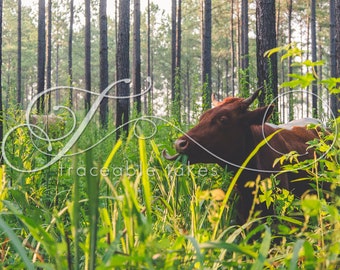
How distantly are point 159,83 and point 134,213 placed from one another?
6831cm

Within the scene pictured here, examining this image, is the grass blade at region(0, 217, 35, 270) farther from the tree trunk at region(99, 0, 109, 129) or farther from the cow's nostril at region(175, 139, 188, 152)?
the tree trunk at region(99, 0, 109, 129)

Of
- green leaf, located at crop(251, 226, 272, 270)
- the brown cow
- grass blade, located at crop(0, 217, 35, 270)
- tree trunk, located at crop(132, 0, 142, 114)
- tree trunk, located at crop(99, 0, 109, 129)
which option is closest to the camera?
green leaf, located at crop(251, 226, 272, 270)

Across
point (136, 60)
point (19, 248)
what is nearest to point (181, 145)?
point (19, 248)

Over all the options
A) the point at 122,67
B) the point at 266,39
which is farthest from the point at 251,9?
the point at 266,39

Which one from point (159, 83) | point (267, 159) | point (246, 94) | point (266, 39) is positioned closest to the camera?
point (267, 159)

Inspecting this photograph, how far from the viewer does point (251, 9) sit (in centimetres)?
3669

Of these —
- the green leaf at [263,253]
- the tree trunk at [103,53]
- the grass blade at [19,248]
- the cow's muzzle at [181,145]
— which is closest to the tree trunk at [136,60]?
the tree trunk at [103,53]

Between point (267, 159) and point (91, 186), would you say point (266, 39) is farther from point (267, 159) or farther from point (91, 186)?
point (91, 186)

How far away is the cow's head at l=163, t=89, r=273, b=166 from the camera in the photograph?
3598 mm

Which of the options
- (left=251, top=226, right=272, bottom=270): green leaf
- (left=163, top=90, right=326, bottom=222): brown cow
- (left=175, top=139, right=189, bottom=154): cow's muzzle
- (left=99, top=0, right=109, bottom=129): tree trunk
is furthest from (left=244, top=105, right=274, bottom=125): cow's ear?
(left=99, top=0, right=109, bottom=129): tree trunk

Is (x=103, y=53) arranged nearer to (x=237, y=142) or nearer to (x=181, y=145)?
(x=237, y=142)

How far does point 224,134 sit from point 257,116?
0.91ft

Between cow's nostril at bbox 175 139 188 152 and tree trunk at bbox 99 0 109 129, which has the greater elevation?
tree trunk at bbox 99 0 109 129

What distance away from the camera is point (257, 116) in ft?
12.3
